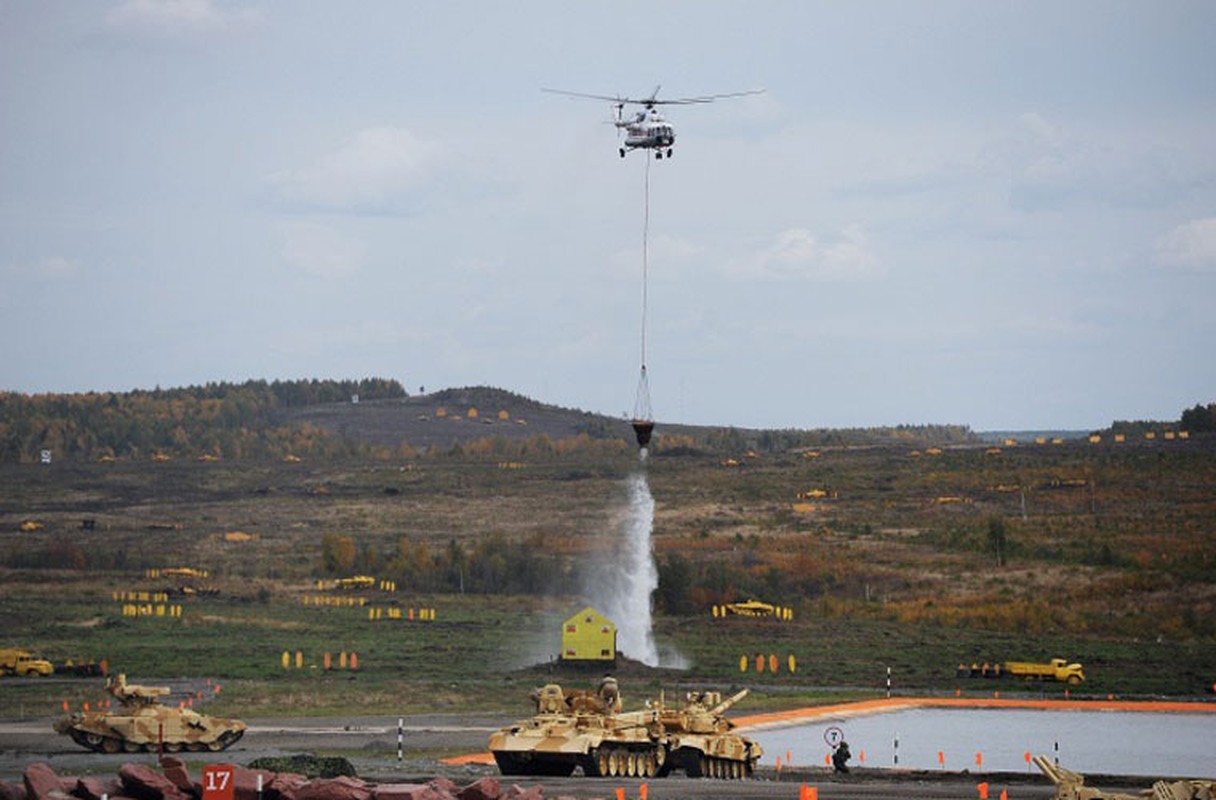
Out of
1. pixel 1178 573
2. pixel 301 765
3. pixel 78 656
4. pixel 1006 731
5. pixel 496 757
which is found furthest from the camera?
pixel 1178 573

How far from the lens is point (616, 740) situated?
50.4 metres

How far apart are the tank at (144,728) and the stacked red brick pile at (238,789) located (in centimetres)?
1793

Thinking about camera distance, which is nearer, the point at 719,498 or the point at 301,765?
the point at 301,765

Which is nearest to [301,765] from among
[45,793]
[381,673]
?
[45,793]

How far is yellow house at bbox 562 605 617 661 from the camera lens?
8106 cm

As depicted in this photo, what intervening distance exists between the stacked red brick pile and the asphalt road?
7114 mm

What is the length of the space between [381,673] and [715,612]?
23.1 m

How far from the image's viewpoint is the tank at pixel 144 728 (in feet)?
180

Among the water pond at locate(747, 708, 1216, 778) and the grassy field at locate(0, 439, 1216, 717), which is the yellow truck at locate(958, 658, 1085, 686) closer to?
the grassy field at locate(0, 439, 1216, 717)

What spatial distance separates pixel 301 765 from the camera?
4484cm

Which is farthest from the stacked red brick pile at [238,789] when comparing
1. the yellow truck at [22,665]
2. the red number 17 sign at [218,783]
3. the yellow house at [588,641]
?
the yellow house at [588,641]

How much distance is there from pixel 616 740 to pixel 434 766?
4.49 metres

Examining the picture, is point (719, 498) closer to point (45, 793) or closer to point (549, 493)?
point (549, 493)

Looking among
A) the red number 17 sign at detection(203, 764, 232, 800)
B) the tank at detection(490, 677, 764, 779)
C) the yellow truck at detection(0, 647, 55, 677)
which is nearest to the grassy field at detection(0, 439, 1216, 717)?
the yellow truck at detection(0, 647, 55, 677)
